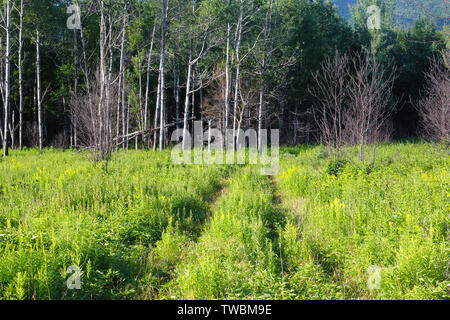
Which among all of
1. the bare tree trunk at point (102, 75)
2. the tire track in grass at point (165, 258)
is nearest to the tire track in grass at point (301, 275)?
the tire track in grass at point (165, 258)

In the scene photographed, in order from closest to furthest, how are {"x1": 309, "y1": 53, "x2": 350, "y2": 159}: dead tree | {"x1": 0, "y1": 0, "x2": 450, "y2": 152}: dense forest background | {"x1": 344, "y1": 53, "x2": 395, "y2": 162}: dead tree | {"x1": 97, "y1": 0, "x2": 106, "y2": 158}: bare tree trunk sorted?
{"x1": 97, "y1": 0, "x2": 106, "y2": 158}: bare tree trunk
{"x1": 344, "y1": 53, "x2": 395, "y2": 162}: dead tree
{"x1": 309, "y1": 53, "x2": 350, "y2": 159}: dead tree
{"x1": 0, "y1": 0, "x2": 450, "y2": 152}: dense forest background

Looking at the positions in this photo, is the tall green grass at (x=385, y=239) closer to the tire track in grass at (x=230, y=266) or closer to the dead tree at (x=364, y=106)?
the tire track in grass at (x=230, y=266)

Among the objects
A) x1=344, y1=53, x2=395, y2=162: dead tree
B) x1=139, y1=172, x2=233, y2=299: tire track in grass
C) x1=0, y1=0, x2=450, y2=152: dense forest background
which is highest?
x1=0, y1=0, x2=450, y2=152: dense forest background

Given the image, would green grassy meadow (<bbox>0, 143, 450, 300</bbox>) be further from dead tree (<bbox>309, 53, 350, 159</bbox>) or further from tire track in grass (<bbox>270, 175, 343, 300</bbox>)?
dead tree (<bbox>309, 53, 350, 159</bbox>)

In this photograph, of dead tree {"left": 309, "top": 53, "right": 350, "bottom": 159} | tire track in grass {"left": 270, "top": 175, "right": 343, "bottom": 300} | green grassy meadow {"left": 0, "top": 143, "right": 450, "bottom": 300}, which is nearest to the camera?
tire track in grass {"left": 270, "top": 175, "right": 343, "bottom": 300}

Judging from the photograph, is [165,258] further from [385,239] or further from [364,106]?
[364,106]

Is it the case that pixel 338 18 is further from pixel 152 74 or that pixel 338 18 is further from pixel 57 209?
pixel 57 209

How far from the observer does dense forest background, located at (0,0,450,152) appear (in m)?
15.1

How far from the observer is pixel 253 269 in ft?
11.8

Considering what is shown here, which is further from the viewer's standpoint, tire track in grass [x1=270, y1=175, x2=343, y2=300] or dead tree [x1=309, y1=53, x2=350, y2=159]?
dead tree [x1=309, y1=53, x2=350, y2=159]

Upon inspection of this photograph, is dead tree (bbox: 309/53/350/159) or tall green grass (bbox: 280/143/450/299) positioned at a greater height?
dead tree (bbox: 309/53/350/159)

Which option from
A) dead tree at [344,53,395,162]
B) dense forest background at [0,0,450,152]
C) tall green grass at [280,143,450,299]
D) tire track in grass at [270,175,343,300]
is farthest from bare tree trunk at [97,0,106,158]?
dead tree at [344,53,395,162]
